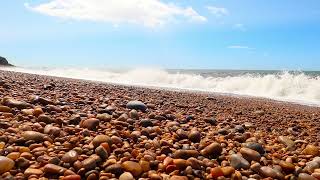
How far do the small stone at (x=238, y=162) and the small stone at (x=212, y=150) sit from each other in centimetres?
20

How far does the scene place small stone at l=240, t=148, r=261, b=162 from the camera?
3.78 m

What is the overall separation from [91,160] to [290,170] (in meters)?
1.90

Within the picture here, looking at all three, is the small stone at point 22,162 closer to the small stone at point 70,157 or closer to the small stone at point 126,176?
the small stone at point 70,157

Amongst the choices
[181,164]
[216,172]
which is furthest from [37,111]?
[216,172]

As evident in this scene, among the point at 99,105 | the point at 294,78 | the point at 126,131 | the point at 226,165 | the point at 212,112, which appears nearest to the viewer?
the point at 226,165

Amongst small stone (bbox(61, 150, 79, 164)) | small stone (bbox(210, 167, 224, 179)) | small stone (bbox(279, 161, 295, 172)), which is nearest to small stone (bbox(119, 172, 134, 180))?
small stone (bbox(61, 150, 79, 164))

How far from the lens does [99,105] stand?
19.2 ft

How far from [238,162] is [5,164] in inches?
81.6

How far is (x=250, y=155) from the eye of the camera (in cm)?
381

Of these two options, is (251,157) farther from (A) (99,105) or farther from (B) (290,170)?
(A) (99,105)

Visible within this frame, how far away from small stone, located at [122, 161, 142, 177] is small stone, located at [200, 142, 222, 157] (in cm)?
87

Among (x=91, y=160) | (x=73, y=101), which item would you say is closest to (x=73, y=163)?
(x=91, y=160)

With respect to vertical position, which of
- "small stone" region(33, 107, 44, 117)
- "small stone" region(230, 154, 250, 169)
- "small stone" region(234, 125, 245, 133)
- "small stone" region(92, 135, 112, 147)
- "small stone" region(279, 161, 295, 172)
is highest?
"small stone" region(33, 107, 44, 117)

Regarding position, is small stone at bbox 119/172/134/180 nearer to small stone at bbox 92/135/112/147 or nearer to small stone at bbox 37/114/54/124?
small stone at bbox 92/135/112/147
